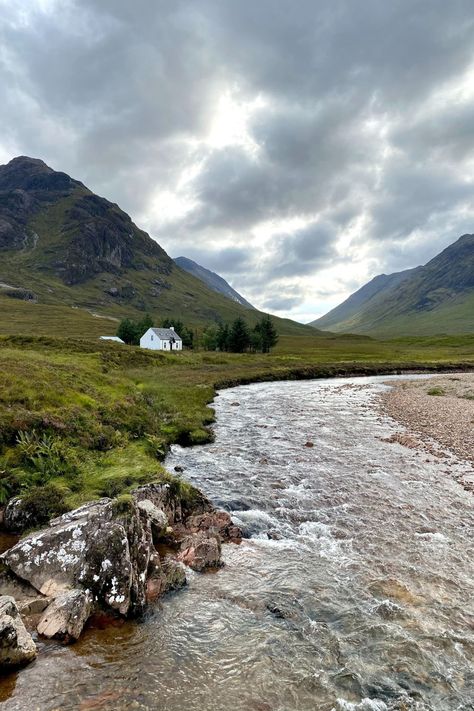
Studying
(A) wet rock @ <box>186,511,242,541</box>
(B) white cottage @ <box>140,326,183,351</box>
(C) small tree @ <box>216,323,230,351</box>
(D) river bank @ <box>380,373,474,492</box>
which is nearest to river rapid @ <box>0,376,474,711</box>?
(A) wet rock @ <box>186,511,242,541</box>

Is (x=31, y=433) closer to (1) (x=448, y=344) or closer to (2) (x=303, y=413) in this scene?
(2) (x=303, y=413)

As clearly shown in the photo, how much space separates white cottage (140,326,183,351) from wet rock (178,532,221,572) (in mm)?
120795

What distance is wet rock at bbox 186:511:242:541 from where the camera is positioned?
619 inches

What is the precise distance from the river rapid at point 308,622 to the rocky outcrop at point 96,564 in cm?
57

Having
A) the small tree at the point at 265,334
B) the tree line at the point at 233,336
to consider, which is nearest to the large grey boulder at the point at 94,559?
the tree line at the point at 233,336

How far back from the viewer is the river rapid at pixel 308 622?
8.55 m

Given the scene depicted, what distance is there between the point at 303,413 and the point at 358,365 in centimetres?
6278

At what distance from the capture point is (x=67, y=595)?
34.8 ft

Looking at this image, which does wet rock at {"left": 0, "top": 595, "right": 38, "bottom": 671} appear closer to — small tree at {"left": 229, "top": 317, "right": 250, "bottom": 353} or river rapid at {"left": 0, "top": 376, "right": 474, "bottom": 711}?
river rapid at {"left": 0, "top": 376, "right": 474, "bottom": 711}

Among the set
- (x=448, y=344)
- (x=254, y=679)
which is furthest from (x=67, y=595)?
(x=448, y=344)

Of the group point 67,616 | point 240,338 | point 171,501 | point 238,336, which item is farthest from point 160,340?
point 67,616

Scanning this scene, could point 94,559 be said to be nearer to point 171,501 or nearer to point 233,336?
point 171,501

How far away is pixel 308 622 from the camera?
1095cm

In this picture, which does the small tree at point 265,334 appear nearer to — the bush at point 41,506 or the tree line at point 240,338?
the tree line at point 240,338
